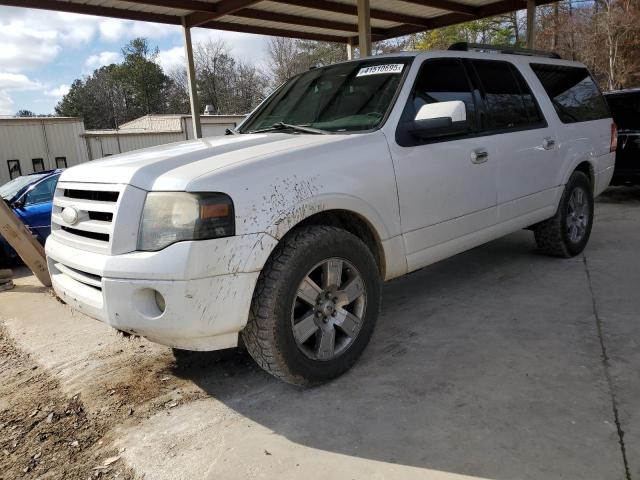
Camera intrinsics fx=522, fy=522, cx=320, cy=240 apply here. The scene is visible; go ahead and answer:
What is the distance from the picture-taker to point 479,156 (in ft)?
12.7

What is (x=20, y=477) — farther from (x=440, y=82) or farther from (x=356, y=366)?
(x=440, y=82)

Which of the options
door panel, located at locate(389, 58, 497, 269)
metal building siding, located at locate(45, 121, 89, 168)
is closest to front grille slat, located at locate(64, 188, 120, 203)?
door panel, located at locate(389, 58, 497, 269)

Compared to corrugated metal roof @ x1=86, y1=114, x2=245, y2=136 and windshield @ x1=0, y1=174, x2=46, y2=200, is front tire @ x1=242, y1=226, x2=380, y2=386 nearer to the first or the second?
windshield @ x1=0, y1=174, x2=46, y2=200

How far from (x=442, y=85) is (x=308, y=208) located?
5.65ft

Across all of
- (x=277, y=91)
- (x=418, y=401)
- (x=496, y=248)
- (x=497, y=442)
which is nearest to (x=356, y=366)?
(x=418, y=401)

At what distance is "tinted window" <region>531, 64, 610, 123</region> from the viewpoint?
16.3 ft

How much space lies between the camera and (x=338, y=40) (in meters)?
12.7

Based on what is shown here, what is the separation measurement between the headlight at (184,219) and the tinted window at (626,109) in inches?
327

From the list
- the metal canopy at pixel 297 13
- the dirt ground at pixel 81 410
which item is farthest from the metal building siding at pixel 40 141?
the dirt ground at pixel 81 410

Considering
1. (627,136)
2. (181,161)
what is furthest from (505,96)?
(627,136)

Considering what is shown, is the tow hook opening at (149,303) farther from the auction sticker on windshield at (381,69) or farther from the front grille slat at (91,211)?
the auction sticker on windshield at (381,69)

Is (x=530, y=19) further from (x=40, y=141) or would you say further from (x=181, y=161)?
(x=40, y=141)

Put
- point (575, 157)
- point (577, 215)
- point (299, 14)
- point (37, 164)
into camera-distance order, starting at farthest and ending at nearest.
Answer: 1. point (37, 164)
2. point (299, 14)
3. point (577, 215)
4. point (575, 157)

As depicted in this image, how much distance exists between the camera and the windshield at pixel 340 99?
3.51 metres
